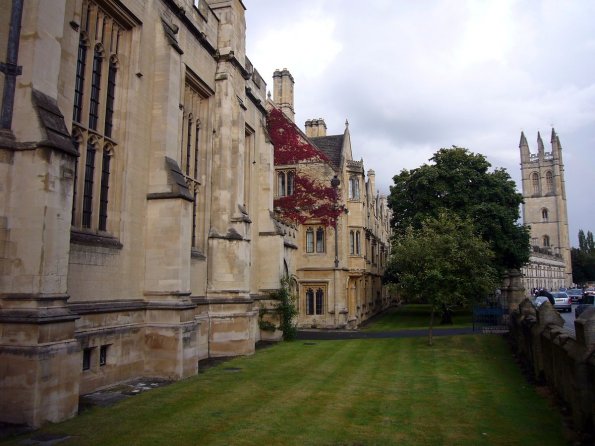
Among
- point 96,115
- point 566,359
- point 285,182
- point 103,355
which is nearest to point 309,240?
point 285,182

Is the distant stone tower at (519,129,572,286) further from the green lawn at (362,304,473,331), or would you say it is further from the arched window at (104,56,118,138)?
the arched window at (104,56,118,138)

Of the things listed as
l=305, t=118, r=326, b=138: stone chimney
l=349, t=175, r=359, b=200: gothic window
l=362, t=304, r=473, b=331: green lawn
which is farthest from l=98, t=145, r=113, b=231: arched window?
l=305, t=118, r=326, b=138: stone chimney

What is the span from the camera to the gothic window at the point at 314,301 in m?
34.7

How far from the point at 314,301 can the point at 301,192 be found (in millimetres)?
8195

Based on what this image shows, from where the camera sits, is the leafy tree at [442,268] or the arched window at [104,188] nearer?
the arched window at [104,188]

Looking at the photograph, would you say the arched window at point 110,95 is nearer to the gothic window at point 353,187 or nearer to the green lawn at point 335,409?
the green lawn at point 335,409

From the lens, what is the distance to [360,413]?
9641 mm

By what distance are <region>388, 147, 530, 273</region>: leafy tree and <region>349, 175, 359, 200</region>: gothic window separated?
454 cm

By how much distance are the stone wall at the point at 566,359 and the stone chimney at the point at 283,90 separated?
3016 cm

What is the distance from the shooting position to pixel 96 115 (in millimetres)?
12117

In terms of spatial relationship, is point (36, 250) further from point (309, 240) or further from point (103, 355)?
point (309, 240)

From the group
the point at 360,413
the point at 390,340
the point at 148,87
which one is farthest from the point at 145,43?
the point at 390,340

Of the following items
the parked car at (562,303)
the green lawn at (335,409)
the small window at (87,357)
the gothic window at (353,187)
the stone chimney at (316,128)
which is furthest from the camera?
the stone chimney at (316,128)

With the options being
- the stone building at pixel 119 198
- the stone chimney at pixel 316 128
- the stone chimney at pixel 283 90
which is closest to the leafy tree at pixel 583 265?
the stone chimney at pixel 316 128
